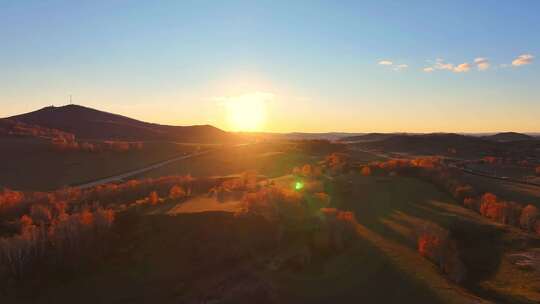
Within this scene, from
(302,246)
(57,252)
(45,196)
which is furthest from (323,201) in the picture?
(45,196)

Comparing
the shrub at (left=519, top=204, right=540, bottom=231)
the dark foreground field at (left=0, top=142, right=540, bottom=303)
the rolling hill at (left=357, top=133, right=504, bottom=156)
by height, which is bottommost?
the dark foreground field at (left=0, top=142, right=540, bottom=303)

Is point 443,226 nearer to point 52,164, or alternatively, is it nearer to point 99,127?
point 52,164

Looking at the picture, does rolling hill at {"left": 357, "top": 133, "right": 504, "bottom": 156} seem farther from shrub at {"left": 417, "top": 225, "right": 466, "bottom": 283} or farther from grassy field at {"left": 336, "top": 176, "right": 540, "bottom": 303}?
shrub at {"left": 417, "top": 225, "right": 466, "bottom": 283}

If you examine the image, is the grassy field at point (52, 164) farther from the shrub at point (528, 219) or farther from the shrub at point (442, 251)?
the shrub at point (528, 219)

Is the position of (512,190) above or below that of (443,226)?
above

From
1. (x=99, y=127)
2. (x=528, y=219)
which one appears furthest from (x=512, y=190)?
(x=99, y=127)

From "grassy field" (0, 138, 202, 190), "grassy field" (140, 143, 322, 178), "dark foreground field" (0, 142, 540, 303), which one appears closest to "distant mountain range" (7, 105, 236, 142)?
"grassy field" (0, 138, 202, 190)

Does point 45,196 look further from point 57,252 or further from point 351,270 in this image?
point 351,270
